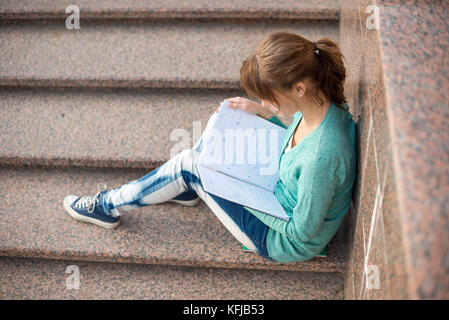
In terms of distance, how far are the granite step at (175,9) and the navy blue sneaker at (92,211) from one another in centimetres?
139

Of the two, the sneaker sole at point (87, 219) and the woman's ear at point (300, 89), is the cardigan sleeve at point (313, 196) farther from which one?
the sneaker sole at point (87, 219)

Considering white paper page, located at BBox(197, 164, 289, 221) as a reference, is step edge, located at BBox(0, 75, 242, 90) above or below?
above

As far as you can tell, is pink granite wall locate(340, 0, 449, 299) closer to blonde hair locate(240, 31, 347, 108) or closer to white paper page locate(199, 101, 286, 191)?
blonde hair locate(240, 31, 347, 108)

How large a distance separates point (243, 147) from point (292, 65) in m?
0.55

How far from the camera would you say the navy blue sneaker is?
2.17 metres

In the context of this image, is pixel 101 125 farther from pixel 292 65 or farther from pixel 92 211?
pixel 292 65

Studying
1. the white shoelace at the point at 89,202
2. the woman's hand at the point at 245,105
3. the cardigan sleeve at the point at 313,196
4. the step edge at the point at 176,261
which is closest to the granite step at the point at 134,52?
the woman's hand at the point at 245,105

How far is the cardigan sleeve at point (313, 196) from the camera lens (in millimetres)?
1521

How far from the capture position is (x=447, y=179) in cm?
95

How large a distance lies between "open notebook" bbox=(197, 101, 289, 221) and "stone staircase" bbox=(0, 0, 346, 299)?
420 millimetres

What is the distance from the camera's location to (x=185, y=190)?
2.01 metres

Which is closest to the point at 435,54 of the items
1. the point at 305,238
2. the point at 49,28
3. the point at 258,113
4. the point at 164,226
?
the point at 305,238

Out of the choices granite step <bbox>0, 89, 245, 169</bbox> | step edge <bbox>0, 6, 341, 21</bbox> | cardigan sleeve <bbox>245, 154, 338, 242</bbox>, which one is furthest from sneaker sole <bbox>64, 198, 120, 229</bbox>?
step edge <bbox>0, 6, 341, 21</bbox>

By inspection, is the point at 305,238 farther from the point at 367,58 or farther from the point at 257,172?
the point at 367,58
